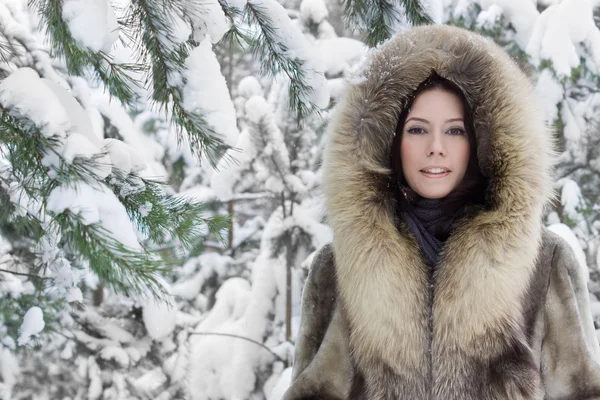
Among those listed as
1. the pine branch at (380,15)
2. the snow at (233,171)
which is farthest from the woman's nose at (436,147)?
the snow at (233,171)

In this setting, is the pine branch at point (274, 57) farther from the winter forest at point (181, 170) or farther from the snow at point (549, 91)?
the snow at point (549, 91)

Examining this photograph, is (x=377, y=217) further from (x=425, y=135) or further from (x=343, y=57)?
(x=343, y=57)

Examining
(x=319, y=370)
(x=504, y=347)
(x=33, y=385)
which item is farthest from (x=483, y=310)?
(x=33, y=385)

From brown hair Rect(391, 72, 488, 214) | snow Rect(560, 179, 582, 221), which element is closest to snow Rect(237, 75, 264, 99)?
snow Rect(560, 179, 582, 221)

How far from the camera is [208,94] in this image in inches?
60.1

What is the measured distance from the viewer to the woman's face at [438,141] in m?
2.11

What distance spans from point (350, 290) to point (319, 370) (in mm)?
295

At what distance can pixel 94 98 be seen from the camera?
5.05m

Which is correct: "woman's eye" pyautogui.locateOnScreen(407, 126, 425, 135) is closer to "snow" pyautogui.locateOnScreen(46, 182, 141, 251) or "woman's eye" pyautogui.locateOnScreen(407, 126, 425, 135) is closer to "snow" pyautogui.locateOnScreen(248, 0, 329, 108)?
"snow" pyautogui.locateOnScreen(248, 0, 329, 108)

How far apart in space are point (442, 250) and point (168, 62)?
1078mm

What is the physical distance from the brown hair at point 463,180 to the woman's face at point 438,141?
17 millimetres

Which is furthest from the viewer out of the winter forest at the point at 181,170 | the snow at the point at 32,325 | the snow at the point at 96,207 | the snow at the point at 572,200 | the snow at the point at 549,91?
the snow at the point at 572,200

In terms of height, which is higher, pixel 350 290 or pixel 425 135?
pixel 425 135

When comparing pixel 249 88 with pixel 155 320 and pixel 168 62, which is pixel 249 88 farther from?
pixel 168 62
